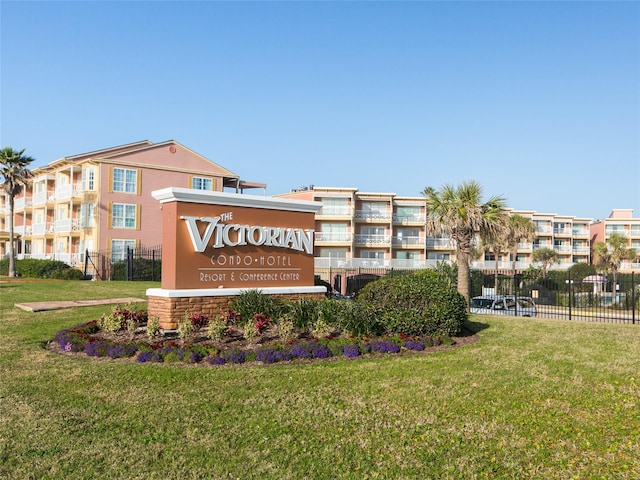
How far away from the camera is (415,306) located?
41.8 feet

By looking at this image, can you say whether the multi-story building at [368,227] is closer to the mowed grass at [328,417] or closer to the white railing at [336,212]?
the white railing at [336,212]

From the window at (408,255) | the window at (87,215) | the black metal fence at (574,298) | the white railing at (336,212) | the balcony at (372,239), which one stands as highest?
the white railing at (336,212)

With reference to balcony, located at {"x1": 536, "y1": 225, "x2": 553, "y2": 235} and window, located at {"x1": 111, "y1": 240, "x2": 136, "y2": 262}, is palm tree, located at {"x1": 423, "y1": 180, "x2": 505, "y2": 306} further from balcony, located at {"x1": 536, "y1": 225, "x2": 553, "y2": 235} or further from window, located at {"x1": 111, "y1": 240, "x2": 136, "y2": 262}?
balcony, located at {"x1": 536, "y1": 225, "x2": 553, "y2": 235}

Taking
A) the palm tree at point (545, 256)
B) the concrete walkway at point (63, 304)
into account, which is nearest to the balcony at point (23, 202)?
the concrete walkway at point (63, 304)

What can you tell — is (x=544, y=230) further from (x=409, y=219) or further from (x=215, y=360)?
(x=215, y=360)

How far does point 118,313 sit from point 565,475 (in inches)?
399

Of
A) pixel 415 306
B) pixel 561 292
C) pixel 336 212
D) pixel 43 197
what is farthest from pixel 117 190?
pixel 415 306

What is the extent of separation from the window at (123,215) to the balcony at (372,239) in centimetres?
2064

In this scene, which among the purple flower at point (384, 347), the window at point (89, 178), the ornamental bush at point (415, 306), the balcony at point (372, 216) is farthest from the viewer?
the balcony at point (372, 216)

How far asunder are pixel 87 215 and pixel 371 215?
2514 cm

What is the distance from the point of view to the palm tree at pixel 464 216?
1922 cm

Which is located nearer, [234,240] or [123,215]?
[234,240]

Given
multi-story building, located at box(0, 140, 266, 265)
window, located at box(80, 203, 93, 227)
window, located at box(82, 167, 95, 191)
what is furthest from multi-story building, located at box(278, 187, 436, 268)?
window, located at box(80, 203, 93, 227)

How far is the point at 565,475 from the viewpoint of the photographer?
213 inches
